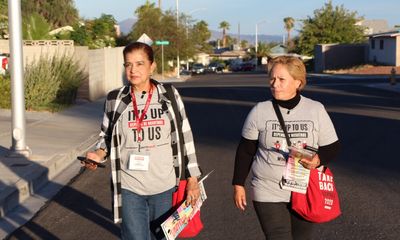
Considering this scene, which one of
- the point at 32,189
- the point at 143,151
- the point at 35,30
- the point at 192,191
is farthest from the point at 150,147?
the point at 35,30

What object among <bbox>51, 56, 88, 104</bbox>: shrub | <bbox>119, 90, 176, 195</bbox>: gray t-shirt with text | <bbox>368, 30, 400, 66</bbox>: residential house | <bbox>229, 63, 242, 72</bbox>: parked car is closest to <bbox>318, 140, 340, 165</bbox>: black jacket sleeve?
<bbox>119, 90, 176, 195</bbox>: gray t-shirt with text

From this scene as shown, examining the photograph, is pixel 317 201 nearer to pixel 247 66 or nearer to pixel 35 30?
pixel 35 30

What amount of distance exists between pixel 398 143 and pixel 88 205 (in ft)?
23.7

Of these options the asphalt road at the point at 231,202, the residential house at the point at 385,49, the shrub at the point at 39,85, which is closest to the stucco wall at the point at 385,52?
the residential house at the point at 385,49

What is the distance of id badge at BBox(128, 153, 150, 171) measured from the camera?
15.2 feet

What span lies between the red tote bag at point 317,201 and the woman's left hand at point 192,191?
0.64m

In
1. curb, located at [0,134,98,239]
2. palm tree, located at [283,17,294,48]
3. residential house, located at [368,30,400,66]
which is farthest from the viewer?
palm tree, located at [283,17,294,48]

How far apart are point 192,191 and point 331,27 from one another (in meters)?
76.7

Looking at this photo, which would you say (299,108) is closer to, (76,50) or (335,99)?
(76,50)

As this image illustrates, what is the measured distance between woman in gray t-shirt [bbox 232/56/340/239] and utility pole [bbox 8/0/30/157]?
7.38 metres

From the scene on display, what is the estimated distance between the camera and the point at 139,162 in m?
4.63

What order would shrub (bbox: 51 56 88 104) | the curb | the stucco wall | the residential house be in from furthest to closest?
the stucco wall, the residential house, shrub (bbox: 51 56 88 104), the curb

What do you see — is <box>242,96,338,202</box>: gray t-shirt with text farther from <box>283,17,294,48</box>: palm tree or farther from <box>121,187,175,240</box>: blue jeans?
<box>283,17,294,48</box>: palm tree

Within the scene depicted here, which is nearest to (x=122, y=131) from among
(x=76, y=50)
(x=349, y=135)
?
(x=349, y=135)
